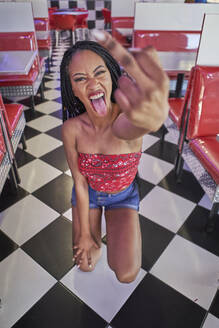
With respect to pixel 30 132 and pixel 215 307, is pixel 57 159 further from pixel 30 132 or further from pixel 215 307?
pixel 215 307

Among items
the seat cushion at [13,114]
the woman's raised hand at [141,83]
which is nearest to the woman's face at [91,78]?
the woman's raised hand at [141,83]

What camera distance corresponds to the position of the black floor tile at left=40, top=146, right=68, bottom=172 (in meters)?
2.25

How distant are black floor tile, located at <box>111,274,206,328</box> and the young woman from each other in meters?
0.21

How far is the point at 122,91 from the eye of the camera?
1.72 ft

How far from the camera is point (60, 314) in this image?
4.01 ft

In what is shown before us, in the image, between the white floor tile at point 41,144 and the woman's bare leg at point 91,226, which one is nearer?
the woman's bare leg at point 91,226

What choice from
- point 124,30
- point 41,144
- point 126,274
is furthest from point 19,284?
point 124,30

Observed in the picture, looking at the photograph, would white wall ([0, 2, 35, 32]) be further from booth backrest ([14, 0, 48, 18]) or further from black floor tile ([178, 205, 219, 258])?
black floor tile ([178, 205, 219, 258])

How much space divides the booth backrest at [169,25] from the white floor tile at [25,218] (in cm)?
217

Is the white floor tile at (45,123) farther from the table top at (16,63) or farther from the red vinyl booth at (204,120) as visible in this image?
the red vinyl booth at (204,120)

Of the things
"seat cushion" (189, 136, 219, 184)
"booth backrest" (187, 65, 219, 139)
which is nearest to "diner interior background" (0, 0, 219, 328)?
"seat cushion" (189, 136, 219, 184)

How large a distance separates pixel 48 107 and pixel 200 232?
2.42 meters

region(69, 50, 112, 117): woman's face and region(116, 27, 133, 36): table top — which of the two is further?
region(116, 27, 133, 36): table top

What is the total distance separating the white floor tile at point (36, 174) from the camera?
2.04 m
